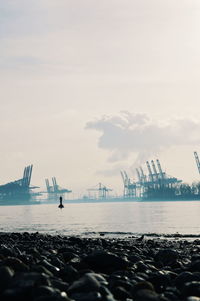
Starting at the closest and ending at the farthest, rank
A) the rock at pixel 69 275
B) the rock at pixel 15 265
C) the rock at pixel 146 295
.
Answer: the rock at pixel 146 295 → the rock at pixel 69 275 → the rock at pixel 15 265

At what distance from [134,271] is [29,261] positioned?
1.97m

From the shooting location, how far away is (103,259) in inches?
337

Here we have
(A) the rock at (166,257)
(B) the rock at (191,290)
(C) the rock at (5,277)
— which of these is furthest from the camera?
(A) the rock at (166,257)

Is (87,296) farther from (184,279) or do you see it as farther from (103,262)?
(103,262)

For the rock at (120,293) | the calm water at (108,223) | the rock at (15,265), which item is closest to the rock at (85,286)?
the rock at (120,293)

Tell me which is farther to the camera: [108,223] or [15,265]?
[108,223]

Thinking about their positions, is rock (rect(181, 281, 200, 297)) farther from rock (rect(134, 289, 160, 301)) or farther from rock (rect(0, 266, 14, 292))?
rock (rect(0, 266, 14, 292))

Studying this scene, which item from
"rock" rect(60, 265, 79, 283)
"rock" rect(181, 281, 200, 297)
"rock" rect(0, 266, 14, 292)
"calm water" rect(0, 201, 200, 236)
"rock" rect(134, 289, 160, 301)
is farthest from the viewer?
"calm water" rect(0, 201, 200, 236)

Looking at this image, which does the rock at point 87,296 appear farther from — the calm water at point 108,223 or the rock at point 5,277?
the calm water at point 108,223

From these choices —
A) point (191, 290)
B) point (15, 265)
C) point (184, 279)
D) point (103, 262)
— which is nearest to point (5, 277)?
point (15, 265)

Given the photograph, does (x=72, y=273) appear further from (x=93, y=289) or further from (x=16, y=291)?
(x=16, y=291)

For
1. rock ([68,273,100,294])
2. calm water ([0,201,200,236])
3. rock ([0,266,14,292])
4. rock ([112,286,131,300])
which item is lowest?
rock ([112,286,131,300])

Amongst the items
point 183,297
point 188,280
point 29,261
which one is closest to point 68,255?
point 29,261

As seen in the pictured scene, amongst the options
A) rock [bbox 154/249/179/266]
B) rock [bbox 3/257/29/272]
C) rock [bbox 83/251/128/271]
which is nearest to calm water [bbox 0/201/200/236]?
rock [bbox 154/249/179/266]
